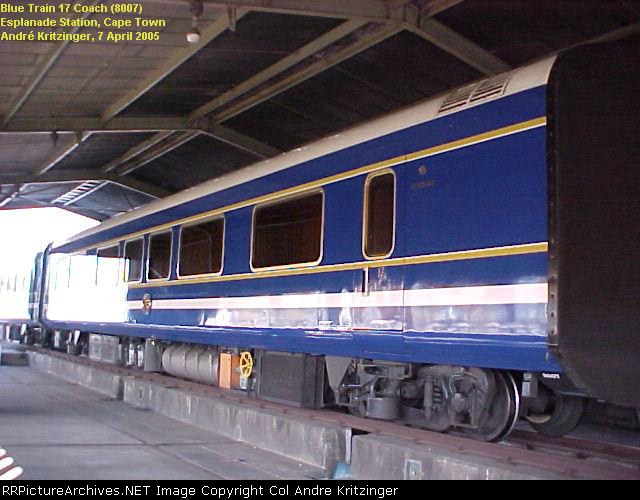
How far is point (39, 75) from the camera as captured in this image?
43.4 ft

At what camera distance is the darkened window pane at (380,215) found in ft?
25.7

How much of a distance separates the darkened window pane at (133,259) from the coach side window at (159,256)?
1.84 feet

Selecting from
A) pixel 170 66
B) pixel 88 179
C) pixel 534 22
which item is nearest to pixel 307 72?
pixel 170 66

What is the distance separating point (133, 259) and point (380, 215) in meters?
7.97

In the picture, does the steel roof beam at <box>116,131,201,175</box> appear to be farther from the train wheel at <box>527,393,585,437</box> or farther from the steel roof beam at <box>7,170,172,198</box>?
the train wheel at <box>527,393,585,437</box>

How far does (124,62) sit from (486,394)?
8.61m

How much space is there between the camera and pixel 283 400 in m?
10.1

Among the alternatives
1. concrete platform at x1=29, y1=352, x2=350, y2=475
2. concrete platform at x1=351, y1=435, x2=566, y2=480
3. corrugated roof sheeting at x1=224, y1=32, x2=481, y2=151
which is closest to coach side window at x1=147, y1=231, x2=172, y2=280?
concrete platform at x1=29, y1=352, x2=350, y2=475

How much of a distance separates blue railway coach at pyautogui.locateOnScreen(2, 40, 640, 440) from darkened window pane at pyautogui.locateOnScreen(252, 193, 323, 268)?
0.02m

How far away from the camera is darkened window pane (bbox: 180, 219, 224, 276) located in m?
11.2

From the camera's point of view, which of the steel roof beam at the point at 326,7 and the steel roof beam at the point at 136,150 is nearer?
the steel roof beam at the point at 326,7

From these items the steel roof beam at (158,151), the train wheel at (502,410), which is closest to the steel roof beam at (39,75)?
the steel roof beam at (158,151)

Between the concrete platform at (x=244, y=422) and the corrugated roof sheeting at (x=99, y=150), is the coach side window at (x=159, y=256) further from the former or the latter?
the corrugated roof sheeting at (x=99, y=150)

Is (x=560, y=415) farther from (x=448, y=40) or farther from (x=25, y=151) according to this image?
(x=25, y=151)
